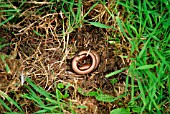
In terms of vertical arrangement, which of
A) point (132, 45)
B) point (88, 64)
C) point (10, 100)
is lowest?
point (10, 100)

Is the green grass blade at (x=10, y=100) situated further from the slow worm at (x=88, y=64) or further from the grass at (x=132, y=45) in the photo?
the slow worm at (x=88, y=64)

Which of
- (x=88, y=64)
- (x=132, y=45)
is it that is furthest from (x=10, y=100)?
(x=132, y=45)

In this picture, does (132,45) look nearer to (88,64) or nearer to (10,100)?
(88,64)

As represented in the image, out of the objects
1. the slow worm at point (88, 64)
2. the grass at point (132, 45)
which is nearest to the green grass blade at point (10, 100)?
the grass at point (132, 45)

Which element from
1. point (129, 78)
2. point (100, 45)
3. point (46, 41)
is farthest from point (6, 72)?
point (129, 78)

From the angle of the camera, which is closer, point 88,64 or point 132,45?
point 132,45

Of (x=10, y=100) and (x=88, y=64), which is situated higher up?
(x=88, y=64)

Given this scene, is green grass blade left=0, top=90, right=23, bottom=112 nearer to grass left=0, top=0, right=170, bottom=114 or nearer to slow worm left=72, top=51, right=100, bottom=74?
grass left=0, top=0, right=170, bottom=114
